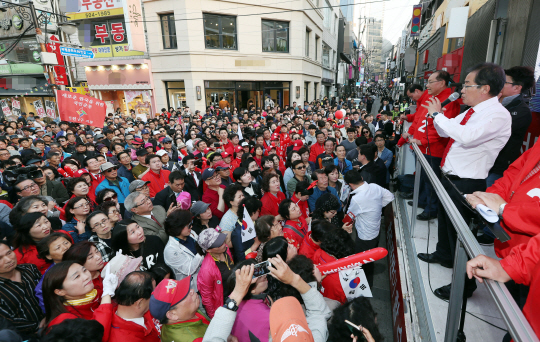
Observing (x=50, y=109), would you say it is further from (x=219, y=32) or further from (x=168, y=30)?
Answer: (x=219, y=32)

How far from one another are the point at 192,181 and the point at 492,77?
501cm

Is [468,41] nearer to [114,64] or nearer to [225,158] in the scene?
[225,158]

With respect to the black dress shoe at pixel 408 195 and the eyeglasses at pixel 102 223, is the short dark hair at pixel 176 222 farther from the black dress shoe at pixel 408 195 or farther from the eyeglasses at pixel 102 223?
the black dress shoe at pixel 408 195

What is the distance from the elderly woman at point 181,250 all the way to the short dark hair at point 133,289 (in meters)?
0.79

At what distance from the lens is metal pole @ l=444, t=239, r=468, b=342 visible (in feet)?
5.30

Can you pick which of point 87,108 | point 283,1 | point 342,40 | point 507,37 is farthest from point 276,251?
point 342,40

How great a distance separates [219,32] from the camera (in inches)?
759

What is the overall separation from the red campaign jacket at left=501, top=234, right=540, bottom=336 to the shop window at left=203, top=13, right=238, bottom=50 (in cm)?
2082

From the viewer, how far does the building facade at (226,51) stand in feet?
60.5

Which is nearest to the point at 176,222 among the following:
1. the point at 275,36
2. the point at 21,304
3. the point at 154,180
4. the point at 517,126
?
the point at 21,304

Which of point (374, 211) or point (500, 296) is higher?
point (500, 296)

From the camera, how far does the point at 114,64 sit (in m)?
19.8

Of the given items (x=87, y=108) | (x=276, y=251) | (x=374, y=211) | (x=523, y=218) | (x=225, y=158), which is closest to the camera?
(x=523, y=218)

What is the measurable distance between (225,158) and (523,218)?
211 inches
